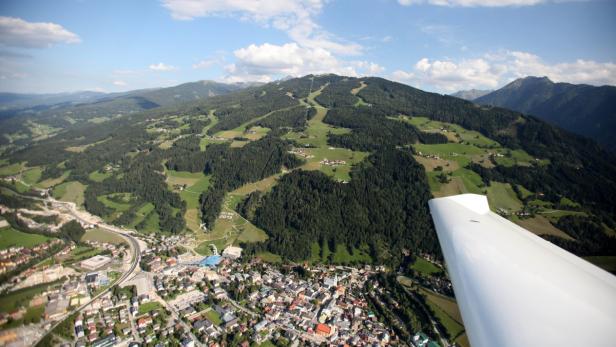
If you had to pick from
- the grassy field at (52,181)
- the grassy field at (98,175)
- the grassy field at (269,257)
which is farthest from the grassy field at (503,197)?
the grassy field at (52,181)

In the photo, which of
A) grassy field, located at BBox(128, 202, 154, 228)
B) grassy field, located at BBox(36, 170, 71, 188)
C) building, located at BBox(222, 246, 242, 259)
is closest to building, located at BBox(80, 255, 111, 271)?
grassy field, located at BBox(128, 202, 154, 228)

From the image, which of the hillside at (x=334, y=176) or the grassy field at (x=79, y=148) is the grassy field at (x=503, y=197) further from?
the grassy field at (x=79, y=148)

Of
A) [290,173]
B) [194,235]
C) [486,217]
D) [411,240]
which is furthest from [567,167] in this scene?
[486,217]

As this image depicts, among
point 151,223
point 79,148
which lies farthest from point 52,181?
point 151,223

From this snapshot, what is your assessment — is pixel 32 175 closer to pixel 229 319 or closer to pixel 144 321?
pixel 144 321

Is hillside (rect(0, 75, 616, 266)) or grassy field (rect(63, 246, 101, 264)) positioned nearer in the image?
grassy field (rect(63, 246, 101, 264))

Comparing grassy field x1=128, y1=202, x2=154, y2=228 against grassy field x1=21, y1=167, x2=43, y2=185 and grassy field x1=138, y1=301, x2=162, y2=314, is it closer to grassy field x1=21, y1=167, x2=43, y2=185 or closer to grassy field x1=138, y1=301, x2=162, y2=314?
grassy field x1=138, y1=301, x2=162, y2=314
